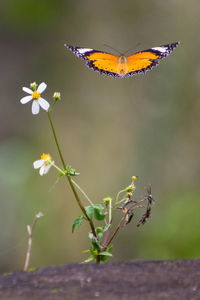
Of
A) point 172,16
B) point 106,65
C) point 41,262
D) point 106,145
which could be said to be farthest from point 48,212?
point 106,65

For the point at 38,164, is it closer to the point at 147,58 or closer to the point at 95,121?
the point at 147,58

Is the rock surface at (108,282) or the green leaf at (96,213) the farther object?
the green leaf at (96,213)

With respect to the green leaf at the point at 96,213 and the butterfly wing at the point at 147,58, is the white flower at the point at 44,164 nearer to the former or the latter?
the green leaf at the point at 96,213

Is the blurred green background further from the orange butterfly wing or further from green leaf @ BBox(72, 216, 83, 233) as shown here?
green leaf @ BBox(72, 216, 83, 233)

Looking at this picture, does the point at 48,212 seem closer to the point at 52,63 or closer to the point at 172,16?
the point at 52,63

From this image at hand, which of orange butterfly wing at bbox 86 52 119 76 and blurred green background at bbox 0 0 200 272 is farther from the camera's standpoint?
blurred green background at bbox 0 0 200 272

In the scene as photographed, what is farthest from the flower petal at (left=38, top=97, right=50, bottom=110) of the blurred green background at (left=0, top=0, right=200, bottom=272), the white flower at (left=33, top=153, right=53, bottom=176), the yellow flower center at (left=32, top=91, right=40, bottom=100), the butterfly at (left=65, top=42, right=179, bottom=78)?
the blurred green background at (left=0, top=0, right=200, bottom=272)

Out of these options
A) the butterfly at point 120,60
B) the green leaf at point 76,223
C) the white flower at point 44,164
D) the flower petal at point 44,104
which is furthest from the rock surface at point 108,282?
the butterfly at point 120,60
